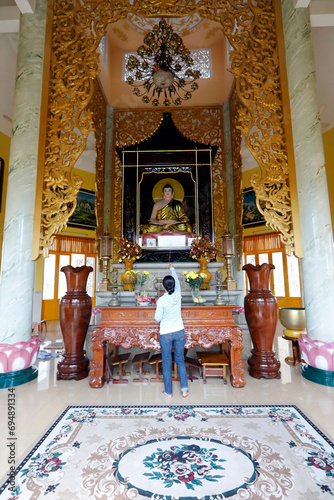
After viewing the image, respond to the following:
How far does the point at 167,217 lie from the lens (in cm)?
648

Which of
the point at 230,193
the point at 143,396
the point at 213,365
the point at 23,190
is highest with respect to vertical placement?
the point at 230,193

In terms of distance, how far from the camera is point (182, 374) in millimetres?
2857

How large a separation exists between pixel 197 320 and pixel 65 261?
7.89 metres

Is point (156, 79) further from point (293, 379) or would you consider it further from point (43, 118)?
point (293, 379)

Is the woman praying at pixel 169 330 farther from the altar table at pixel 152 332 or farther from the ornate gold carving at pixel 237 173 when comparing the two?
the ornate gold carving at pixel 237 173

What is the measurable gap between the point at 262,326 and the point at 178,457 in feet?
6.41

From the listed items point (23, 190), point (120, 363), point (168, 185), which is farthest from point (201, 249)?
point (23, 190)

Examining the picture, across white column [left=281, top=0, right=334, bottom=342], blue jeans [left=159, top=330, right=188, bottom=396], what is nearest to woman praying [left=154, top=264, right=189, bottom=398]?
blue jeans [left=159, top=330, right=188, bottom=396]

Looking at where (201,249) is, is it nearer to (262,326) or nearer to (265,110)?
(262,326)

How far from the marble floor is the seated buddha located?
3582mm

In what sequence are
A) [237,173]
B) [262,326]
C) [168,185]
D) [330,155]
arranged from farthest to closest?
[168,185] < [330,155] < [237,173] < [262,326]

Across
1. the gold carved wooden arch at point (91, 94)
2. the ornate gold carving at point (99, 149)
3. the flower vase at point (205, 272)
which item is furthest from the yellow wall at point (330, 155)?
the ornate gold carving at point (99, 149)

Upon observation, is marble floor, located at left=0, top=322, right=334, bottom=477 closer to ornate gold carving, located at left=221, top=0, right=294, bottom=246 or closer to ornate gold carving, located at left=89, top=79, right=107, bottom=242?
ornate gold carving, located at left=221, top=0, right=294, bottom=246

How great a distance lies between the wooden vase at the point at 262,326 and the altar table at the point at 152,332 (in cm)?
40
